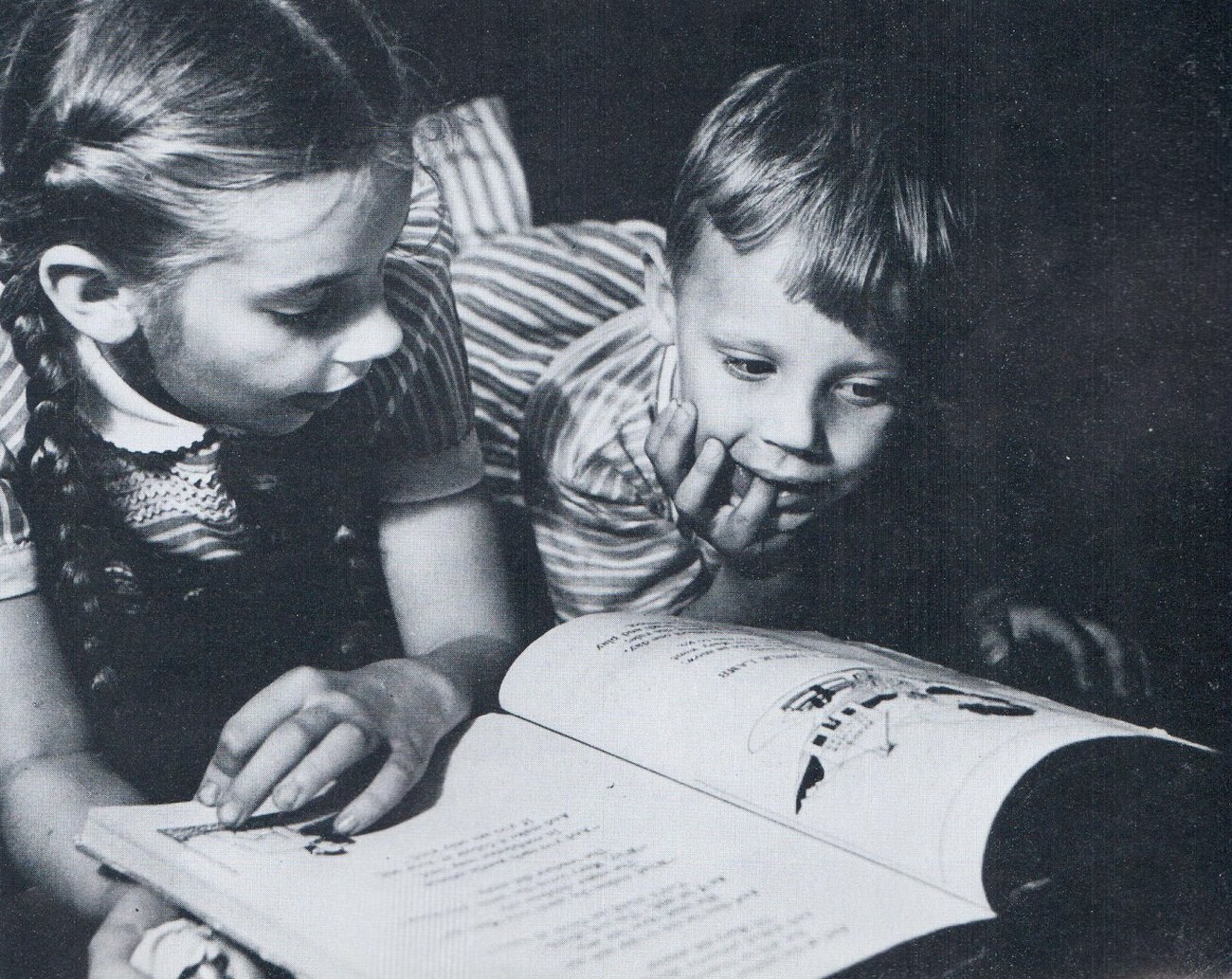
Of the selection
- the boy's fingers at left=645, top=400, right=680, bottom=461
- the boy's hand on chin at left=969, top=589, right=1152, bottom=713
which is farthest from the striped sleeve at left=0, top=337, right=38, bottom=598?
the boy's hand on chin at left=969, top=589, right=1152, bottom=713

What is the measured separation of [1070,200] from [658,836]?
0.43 m

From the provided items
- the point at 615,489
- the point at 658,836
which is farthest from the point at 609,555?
the point at 658,836

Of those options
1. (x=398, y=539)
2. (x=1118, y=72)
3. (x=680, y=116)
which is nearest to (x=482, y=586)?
(x=398, y=539)

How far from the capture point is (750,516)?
0.65 m

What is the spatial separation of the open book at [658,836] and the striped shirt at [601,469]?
122 mm

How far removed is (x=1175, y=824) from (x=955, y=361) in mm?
279

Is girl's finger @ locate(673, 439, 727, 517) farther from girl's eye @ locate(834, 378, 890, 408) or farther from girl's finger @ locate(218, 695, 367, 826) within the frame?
girl's finger @ locate(218, 695, 367, 826)

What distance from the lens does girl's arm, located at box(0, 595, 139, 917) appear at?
49 cm

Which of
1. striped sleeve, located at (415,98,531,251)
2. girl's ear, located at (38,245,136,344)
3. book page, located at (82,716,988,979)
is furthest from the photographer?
striped sleeve, located at (415,98,531,251)

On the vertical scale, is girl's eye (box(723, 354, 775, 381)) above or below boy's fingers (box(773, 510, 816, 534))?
above

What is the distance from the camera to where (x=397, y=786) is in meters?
0.47

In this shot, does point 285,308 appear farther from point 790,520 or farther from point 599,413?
point 790,520

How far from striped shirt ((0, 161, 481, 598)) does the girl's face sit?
2 cm

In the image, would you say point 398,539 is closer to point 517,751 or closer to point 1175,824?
point 517,751
